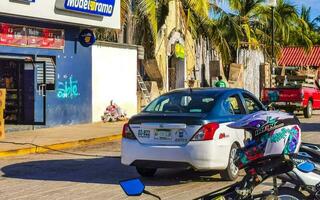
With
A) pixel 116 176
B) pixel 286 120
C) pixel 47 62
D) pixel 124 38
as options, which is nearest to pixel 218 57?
pixel 124 38

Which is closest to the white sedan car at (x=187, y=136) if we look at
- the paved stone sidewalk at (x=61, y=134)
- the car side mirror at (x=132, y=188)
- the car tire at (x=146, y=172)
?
the car tire at (x=146, y=172)

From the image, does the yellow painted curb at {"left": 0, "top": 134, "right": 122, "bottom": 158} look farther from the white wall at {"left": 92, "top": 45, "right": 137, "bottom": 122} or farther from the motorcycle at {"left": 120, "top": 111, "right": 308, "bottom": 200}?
the motorcycle at {"left": 120, "top": 111, "right": 308, "bottom": 200}

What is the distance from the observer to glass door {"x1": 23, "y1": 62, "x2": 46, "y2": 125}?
18812 mm

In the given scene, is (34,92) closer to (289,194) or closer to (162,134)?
(162,134)

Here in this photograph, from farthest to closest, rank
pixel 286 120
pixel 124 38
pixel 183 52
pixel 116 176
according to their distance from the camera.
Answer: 1. pixel 183 52
2. pixel 124 38
3. pixel 116 176
4. pixel 286 120

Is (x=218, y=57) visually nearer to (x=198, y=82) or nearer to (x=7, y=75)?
(x=198, y=82)

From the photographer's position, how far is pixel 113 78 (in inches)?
875

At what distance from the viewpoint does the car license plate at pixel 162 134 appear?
30.5ft

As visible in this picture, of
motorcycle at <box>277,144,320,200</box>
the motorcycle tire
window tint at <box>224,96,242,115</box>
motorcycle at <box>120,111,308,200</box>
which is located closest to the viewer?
motorcycle at <box>120,111,308,200</box>

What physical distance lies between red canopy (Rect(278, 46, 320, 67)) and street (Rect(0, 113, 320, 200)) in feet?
144

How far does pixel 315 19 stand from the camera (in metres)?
70.4

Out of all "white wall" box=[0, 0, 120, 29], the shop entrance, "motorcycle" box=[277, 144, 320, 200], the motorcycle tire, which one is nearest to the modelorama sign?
"white wall" box=[0, 0, 120, 29]

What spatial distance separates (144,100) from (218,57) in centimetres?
1008

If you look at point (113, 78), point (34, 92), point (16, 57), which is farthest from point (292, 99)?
point (16, 57)
